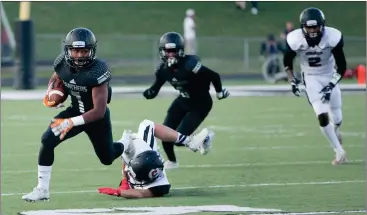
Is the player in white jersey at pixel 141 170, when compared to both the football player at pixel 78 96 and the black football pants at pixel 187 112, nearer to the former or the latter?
the football player at pixel 78 96

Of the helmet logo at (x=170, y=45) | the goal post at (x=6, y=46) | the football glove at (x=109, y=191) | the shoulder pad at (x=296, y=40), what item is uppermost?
the helmet logo at (x=170, y=45)

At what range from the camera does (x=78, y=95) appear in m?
9.87

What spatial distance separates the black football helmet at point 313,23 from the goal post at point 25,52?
12942 millimetres

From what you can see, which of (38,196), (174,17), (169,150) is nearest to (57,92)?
(38,196)

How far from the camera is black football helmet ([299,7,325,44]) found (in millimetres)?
12523

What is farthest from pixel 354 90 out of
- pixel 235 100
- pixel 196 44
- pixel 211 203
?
pixel 211 203

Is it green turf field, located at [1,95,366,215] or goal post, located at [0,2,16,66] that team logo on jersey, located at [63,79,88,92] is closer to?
green turf field, located at [1,95,366,215]

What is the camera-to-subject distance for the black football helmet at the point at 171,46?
1195 centimetres

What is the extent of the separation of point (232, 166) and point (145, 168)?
2937 mm

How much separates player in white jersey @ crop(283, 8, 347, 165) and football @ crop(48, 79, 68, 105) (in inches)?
138

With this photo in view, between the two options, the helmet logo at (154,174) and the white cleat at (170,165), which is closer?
the helmet logo at (154,174)

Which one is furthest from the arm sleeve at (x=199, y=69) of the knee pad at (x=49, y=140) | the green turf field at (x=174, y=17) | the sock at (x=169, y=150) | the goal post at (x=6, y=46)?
the green turf field at (x=174, y=17)

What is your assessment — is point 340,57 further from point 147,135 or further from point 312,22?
point 147,135

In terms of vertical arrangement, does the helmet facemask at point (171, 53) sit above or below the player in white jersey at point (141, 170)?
above
